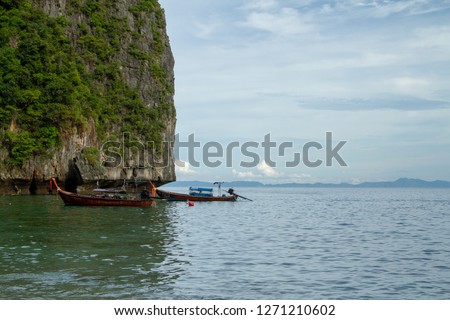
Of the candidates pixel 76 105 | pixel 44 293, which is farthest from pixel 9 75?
pixel 44 293

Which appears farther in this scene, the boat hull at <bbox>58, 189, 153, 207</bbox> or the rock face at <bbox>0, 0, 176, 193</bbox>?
the rock face at <bbox>0, 0, 176, 193</bbox>

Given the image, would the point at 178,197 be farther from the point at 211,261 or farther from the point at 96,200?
the point at 211,261

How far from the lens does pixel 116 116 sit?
5994 centimetres

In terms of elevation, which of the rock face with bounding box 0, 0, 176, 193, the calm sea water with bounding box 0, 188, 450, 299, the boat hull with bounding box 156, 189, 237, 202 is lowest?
the calm sea water with bounding box 0, 188, 450, 299

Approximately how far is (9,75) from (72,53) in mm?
10190

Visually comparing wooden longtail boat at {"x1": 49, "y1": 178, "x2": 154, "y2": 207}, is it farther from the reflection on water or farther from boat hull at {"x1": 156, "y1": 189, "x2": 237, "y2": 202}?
boat hull at {"x1": 156, "y1": 189, "x2": 237, "y2": 202}

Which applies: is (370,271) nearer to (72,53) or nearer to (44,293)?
(44,293)

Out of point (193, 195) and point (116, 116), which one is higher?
point (116, 116)

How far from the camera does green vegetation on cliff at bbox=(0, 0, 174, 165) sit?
47.3m

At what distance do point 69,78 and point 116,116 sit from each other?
9087 mm

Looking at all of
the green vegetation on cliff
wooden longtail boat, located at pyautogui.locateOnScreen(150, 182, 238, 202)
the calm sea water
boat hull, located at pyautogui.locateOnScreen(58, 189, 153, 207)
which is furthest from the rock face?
the calm sea water

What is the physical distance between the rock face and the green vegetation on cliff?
158mm

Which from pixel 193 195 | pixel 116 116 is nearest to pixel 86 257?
pixel 193 195

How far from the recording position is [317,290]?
1284 centimetres
